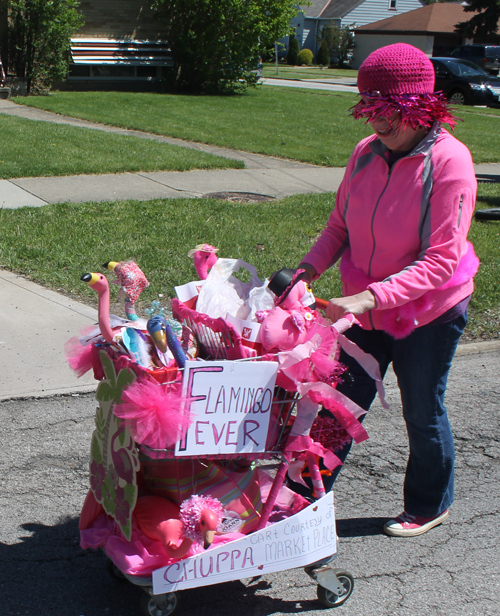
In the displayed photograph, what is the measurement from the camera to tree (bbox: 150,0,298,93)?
71.7 ft

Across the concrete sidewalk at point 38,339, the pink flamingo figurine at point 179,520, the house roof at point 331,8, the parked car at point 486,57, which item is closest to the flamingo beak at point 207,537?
the pink flamingo figurine at point 179,520

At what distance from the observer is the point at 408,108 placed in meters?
2.36

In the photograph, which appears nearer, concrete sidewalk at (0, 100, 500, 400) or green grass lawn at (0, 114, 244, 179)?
concrete sidewalk at (0, 100, 500, 400)

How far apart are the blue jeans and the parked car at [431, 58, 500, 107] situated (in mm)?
24345

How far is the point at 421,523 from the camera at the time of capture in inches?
122

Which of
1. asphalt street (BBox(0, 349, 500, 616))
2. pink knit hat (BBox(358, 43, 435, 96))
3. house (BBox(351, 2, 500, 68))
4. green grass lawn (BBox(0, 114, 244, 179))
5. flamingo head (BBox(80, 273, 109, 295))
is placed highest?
house (BBox(351, 2, 500, 68))

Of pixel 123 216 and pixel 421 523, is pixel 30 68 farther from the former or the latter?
pixel 421 523

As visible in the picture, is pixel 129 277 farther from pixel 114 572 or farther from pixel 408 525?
pixel 408 525

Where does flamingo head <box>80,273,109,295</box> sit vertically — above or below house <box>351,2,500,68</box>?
below

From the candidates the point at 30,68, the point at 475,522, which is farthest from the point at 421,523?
the point at 30,68

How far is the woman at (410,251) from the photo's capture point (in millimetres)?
2383

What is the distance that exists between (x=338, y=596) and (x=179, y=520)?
0.76m

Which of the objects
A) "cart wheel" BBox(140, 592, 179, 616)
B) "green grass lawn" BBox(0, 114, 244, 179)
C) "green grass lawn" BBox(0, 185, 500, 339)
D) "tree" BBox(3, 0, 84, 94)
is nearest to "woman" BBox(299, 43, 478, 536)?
"cart wheel" BBox(140, 592, 179, 616)

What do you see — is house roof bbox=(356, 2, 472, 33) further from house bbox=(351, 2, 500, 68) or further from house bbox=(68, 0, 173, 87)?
house bbox=(68, 0, 173, 87)
